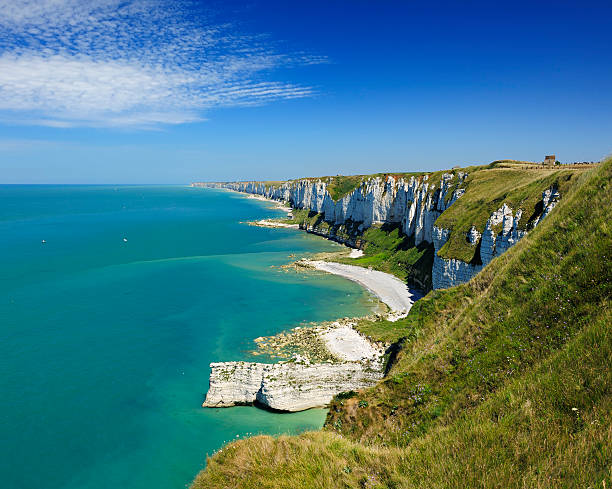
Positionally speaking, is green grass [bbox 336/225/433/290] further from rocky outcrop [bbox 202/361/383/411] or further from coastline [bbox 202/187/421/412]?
rocky outcrop [bbox 202/361/383/411]

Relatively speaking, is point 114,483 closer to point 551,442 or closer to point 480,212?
point 551,442

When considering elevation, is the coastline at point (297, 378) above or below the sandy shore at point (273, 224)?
below

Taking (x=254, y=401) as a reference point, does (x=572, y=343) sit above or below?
above

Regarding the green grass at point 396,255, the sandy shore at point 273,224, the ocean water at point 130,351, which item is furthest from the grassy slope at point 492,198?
the sandy shore at point 273,224

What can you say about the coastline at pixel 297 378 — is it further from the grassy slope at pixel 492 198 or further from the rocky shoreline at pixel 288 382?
the grassy slope at pixel 492 198

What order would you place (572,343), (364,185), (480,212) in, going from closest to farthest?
(572,343)
(480,212)
(364,185)

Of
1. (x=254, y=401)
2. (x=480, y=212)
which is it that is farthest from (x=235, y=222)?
(x=254, y=401)

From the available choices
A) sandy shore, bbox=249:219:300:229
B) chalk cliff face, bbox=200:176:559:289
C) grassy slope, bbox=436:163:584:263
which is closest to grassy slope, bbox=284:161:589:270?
grassy slope, bbox=436:163:584:263
